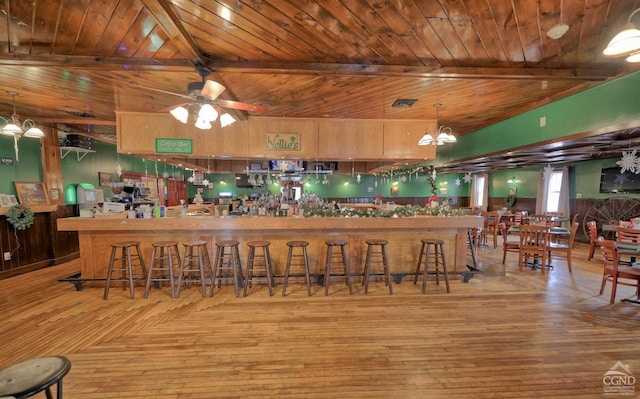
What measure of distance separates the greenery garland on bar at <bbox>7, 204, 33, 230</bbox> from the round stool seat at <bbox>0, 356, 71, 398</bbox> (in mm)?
5076

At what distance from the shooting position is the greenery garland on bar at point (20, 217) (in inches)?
176

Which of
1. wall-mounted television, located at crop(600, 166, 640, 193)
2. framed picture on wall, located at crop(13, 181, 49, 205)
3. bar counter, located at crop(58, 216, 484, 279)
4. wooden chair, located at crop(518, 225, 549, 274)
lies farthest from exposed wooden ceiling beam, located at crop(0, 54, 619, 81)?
wall-mounted television, located at crop(600, 166, 640, 193)

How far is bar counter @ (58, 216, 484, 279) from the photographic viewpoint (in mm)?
3889

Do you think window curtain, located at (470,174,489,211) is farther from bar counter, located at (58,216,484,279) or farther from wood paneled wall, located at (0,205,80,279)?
wood paneled wall, located at (0,205,80,279)

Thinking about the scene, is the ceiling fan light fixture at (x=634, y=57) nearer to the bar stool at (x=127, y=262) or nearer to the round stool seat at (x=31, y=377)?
the round stool seat at (x=31, y=377)

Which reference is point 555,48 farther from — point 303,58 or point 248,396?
point 248,396

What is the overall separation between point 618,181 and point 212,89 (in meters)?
10.1

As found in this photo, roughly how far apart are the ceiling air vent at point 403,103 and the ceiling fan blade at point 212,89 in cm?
264

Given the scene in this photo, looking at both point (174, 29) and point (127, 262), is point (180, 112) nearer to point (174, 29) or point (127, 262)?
point (174, 29)

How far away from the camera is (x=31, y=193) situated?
4.96 meters

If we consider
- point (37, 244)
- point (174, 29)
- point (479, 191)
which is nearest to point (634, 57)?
point (174, 29)

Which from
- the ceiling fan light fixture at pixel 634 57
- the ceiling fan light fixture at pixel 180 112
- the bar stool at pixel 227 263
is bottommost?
the bar stool at pixel 227 263

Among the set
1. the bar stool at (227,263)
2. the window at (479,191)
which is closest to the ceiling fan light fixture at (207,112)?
the bar stool at (227,263)

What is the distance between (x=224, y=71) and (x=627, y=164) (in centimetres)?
788
